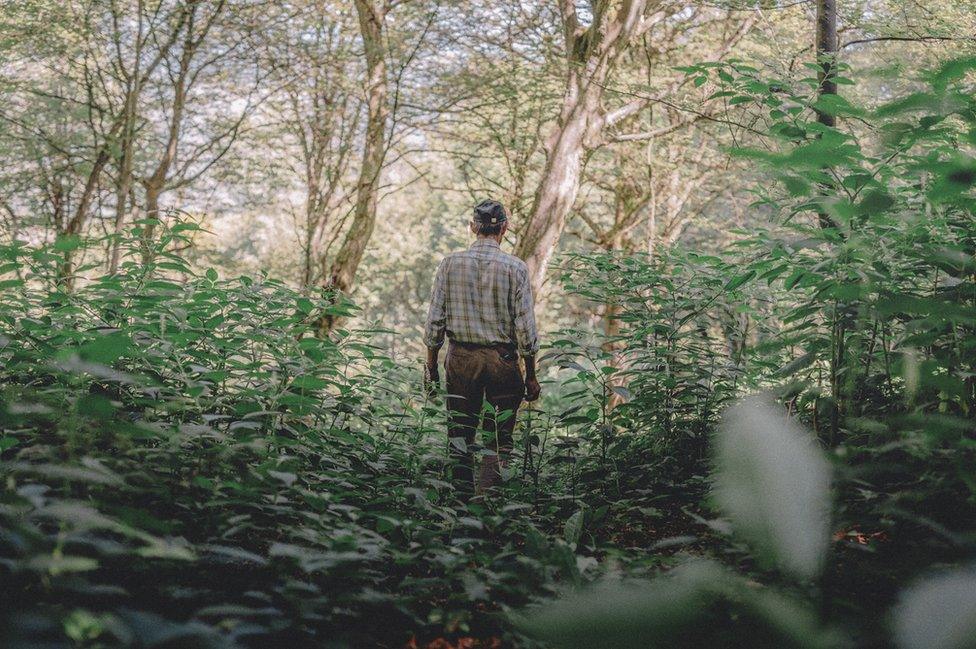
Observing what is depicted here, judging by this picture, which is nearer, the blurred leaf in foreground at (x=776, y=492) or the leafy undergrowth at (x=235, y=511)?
the blurred leaf in foreground at (x=776, y=492)

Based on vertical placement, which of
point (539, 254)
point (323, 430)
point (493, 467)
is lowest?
point (493, 467)

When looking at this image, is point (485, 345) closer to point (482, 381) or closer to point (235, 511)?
point (482, 381)

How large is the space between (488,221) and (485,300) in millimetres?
569

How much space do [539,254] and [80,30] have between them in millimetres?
7346

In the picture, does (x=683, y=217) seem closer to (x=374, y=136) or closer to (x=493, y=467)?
(x=374, y=136)

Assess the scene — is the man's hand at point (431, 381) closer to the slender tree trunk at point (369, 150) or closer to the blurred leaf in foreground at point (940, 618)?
the blurred leaf in foreground at point (940, 618)

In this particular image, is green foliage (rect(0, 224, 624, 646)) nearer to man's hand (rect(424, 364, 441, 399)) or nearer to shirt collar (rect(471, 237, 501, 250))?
man's hand (rect(424, 364, 441, 399))

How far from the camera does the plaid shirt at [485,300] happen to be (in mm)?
4438

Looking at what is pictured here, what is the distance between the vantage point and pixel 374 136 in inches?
360

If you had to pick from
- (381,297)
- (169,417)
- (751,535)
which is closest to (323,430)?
(169,417)

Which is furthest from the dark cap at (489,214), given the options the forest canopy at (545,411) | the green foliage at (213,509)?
the green foliage at (213,509)

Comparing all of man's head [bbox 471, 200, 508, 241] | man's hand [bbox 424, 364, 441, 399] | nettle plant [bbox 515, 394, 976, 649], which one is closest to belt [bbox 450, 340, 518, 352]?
man's hand [bbox 424, 364, 441, 399]

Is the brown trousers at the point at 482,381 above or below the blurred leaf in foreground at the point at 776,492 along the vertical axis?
below

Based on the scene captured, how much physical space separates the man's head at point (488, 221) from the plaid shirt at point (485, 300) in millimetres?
135
